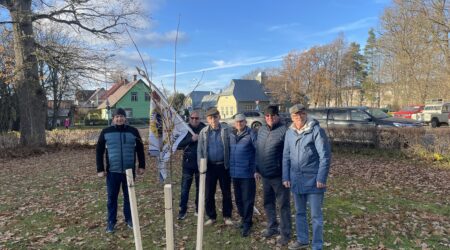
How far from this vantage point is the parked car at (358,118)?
526 inches

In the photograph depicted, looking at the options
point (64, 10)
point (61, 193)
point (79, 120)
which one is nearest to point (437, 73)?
point (64, 10)

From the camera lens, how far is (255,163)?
497 cm

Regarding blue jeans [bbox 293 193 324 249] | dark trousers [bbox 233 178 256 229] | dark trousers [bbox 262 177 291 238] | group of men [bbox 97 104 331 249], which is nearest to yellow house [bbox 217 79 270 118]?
group of men [bbox 97 104 331 249]

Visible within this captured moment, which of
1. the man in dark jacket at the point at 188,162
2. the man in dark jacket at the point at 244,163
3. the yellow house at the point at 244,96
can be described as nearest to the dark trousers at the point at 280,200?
the man in dark jacket at the point at 244,163

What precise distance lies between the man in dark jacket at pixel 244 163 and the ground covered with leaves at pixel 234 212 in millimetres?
414

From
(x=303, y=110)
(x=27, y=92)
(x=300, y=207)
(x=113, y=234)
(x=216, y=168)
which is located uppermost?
(x=27, y=92)

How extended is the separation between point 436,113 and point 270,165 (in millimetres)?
26908

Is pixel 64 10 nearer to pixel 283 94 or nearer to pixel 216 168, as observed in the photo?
pixel 216 168

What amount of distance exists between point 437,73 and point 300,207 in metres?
30.6

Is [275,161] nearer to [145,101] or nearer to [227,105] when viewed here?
[145,101]

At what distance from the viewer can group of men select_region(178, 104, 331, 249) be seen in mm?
4234

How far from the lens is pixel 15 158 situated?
15.1 meters

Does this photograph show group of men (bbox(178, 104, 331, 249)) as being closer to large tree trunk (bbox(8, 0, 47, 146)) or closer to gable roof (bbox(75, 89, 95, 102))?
large tree trunk (bbox(8, 0, 47, 146))

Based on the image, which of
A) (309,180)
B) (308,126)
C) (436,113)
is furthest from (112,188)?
(436,113)
